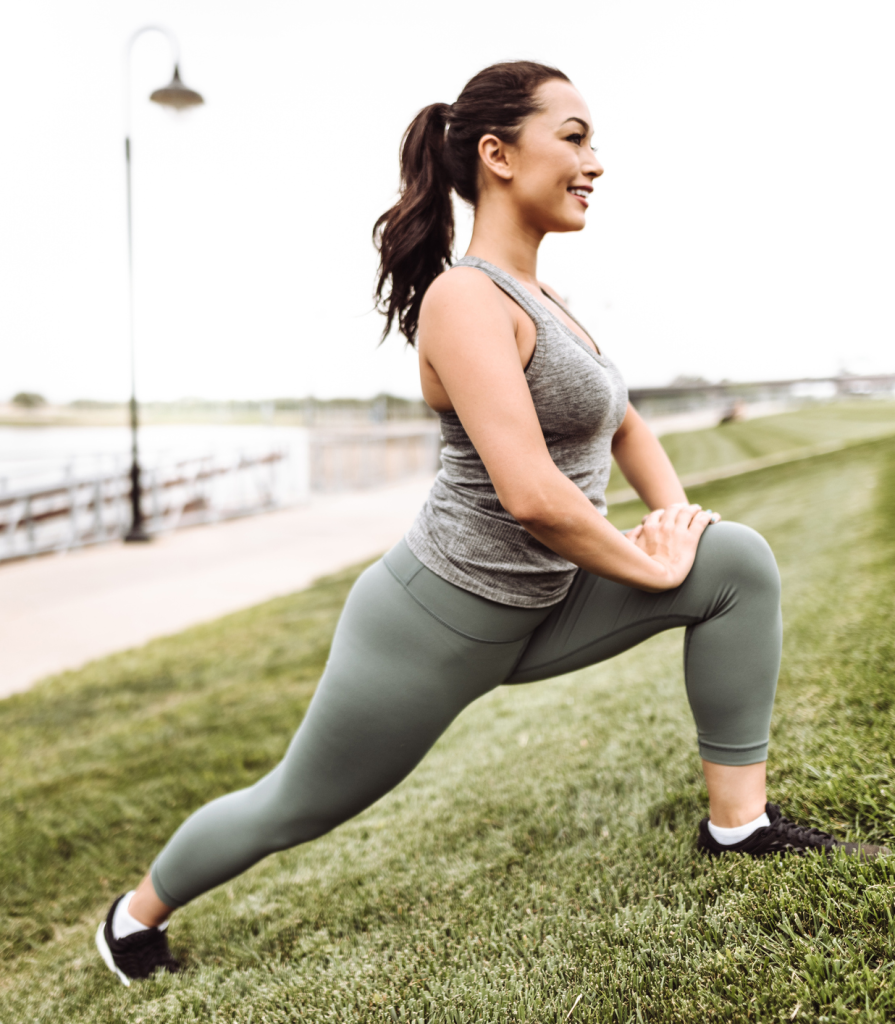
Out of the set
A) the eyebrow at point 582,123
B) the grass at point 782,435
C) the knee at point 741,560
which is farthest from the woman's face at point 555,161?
the grass at point 782,435

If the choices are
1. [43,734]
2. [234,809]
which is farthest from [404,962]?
[43,734]

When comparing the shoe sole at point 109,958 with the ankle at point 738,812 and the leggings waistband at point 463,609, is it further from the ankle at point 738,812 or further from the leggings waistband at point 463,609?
the ankle at point 738,812

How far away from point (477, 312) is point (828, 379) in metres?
6.30

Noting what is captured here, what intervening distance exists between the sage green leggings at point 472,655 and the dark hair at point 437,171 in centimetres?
57

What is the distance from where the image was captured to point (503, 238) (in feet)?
5.24

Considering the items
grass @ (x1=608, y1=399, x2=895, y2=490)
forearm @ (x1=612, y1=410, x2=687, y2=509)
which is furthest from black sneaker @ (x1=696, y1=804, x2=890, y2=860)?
grass @ (x1=608, y1=399, x2=895, y2=490)

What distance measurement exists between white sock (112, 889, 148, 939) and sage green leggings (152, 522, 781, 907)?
19.4 inches

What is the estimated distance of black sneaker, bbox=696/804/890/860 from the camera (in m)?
1.58

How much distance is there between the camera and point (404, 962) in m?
1.72

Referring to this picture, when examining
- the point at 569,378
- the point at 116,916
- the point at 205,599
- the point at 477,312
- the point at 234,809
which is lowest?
the point at 205,599

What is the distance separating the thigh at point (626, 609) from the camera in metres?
1.54

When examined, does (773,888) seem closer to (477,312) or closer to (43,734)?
(477,312)

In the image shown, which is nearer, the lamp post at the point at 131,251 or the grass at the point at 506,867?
the grass at the point at 506,867

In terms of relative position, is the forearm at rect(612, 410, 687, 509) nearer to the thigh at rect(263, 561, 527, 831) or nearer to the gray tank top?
the gray tank top
